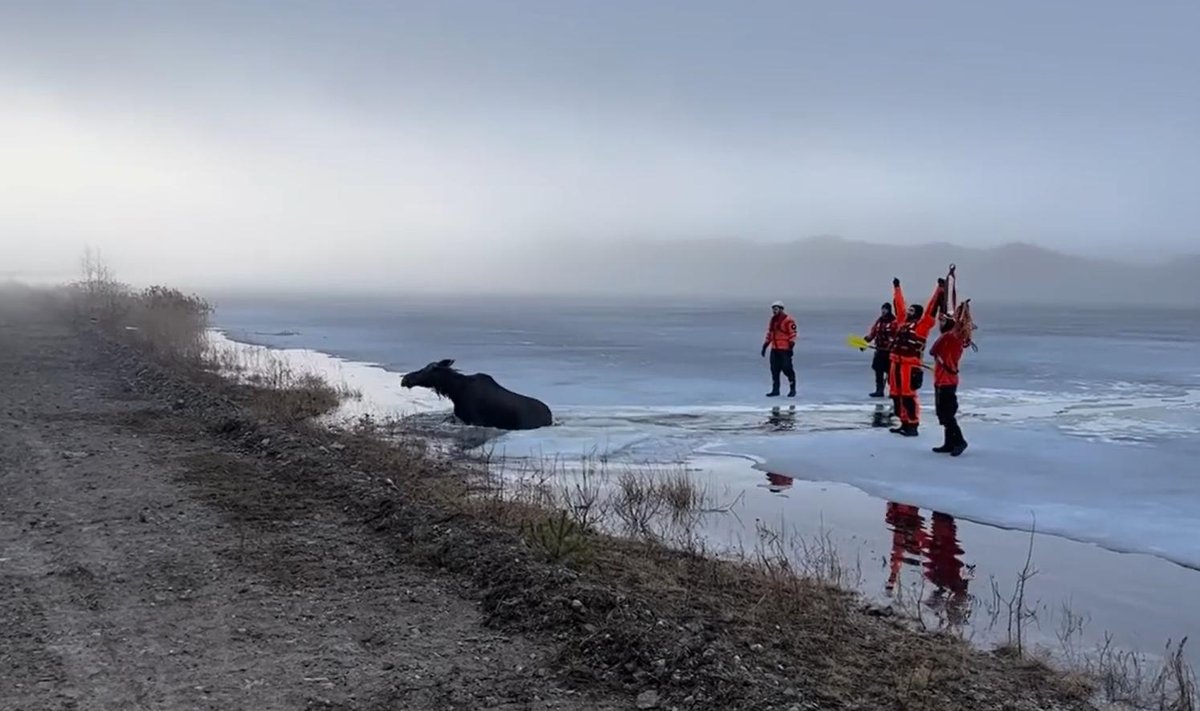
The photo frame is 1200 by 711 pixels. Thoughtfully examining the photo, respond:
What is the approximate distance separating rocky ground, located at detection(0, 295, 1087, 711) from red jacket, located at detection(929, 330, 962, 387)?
6498 mm

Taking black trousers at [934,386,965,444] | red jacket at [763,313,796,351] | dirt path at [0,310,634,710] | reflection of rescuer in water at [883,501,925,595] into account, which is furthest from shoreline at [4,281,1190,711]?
red jacket at [763,313,796,351]

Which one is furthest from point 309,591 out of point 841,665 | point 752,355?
point 752,355

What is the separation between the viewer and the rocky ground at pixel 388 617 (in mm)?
4922

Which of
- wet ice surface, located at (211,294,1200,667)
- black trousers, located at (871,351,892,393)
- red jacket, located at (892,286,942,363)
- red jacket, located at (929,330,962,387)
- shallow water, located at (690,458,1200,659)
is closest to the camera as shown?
shallow water, located at (690,458,1200,659)

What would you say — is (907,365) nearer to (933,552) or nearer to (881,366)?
(881,366)

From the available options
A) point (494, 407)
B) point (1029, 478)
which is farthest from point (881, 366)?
point (494, 407)

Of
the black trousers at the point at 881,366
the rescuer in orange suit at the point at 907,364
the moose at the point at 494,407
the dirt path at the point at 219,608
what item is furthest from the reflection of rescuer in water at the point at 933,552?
the black trousers at the point at 881,366

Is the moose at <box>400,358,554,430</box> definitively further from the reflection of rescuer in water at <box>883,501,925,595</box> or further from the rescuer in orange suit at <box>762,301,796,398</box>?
the reflection of rescuer in water at <box>883,501,925,595</box>

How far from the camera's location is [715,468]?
1255 cm

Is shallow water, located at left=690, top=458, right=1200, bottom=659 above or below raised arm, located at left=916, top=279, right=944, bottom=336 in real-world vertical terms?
below

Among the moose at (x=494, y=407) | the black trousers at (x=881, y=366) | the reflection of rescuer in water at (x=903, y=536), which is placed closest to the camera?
the reflection of rescuer in water at (x=903, y=536)

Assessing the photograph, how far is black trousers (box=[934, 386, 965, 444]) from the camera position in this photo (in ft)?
43.0

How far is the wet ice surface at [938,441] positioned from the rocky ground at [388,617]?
198 centimetres

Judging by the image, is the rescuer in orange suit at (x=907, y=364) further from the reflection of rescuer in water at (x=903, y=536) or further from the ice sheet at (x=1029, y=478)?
the reflection of rescuer in water at (x=903, y=536)
